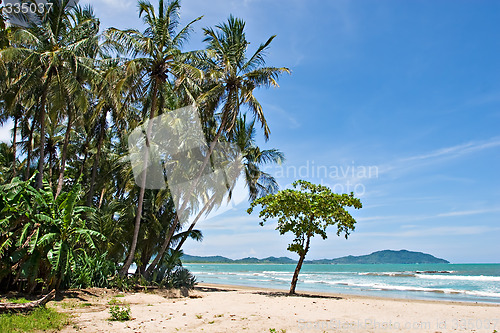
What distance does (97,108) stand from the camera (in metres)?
14.6

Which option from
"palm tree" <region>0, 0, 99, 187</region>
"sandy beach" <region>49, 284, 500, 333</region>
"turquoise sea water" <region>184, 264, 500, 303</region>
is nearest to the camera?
"sandy beach" <region>49, 284, 500, 333</region>

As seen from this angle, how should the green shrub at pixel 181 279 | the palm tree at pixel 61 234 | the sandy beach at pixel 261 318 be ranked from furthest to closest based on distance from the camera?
1. the green shrub at pixel 181 279
2. the palm tree at pixel 61 234
3. the sandy beach at pixel 261 318

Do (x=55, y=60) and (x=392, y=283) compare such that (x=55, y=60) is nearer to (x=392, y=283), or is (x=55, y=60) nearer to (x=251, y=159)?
(x=251, y=159)

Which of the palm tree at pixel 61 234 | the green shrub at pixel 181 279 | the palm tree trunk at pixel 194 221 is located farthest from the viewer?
the palm tree trunk at pixel 194 221

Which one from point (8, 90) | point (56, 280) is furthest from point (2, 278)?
point (8, 90)

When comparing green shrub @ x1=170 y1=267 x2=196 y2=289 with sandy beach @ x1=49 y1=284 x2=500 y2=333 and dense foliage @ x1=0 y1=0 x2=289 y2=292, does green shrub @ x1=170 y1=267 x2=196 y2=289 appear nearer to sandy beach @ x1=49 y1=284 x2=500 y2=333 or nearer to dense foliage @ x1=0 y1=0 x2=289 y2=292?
dense foliage @ x1=0 y1=0 x2=289 y2=292

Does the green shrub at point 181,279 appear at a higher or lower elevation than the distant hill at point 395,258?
lower

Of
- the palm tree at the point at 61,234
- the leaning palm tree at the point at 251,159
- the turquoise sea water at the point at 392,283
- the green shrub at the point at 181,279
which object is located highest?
→ the leaning palm tree at the point at 251,159

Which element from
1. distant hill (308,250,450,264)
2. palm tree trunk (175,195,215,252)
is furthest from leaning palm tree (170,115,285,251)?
distant hill (308,250,450,264)

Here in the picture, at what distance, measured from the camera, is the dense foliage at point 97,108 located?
938cm

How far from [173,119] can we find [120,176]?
4.27 m

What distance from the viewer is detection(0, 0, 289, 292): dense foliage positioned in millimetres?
9383

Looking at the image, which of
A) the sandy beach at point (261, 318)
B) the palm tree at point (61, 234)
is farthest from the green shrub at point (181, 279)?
the palm tree at point (61, 234)

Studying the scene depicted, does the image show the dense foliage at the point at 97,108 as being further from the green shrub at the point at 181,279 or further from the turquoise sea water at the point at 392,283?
the turquoise sea water at the point at 392,283
